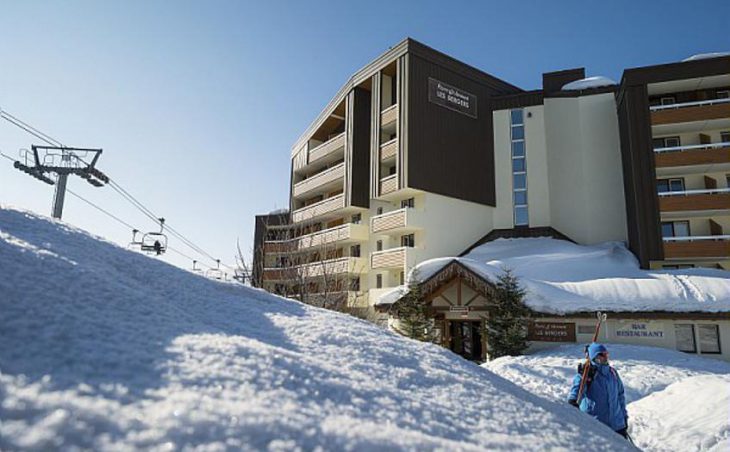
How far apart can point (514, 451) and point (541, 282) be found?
1772 cm

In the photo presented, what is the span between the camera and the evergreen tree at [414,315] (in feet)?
57.9

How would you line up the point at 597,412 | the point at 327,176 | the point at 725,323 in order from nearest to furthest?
the point at 597,412
the point at 725,323
the point at 327,176

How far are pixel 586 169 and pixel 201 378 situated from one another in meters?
27.1

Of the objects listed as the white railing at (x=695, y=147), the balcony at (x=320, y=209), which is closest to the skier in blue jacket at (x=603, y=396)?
the white railing at (x=695, y=147)

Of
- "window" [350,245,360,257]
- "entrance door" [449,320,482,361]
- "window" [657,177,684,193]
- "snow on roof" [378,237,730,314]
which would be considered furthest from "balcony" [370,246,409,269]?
"window" [657,177,684,193]

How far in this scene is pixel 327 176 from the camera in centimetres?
3120

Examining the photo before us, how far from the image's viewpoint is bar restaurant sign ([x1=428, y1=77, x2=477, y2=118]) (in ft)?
83.5

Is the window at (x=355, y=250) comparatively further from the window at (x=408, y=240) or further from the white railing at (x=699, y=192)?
the white railing at (x=699, y=192)

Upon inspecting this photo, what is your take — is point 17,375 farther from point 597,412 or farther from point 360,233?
point 360,233

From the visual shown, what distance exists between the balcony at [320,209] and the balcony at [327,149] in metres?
3.51

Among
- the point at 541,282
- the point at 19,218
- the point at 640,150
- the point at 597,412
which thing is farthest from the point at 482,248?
the point at 19,218

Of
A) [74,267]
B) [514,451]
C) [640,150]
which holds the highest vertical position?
[640,150]

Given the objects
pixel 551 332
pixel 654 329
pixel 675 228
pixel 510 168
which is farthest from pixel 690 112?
pixel 551 332

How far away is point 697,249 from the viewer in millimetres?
19625
